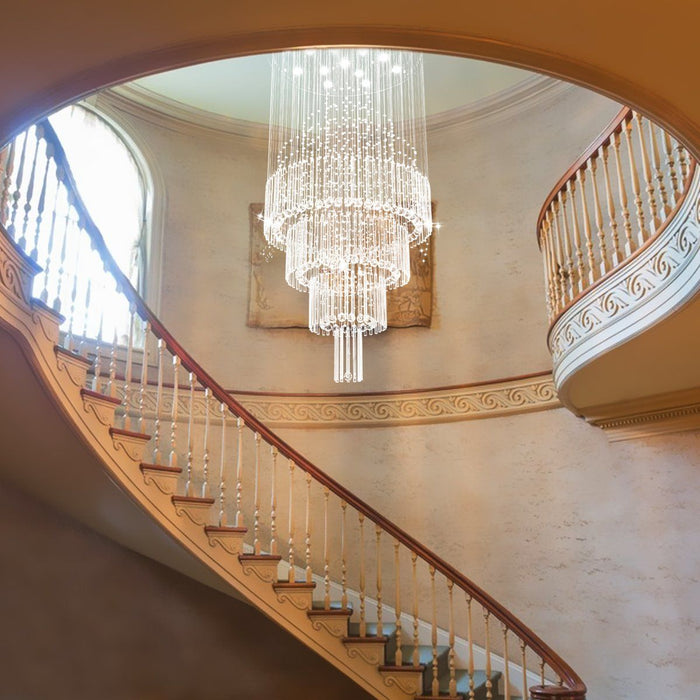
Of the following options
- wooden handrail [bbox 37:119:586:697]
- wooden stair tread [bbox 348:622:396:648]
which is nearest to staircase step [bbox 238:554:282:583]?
wooden handrail [bbox 37:119:586:697]

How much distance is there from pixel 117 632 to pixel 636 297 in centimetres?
450

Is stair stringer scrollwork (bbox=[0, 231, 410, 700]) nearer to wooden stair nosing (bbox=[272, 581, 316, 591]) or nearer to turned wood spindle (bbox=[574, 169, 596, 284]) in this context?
wooden stair nosing (bbox=[272, 581, 316, 591])

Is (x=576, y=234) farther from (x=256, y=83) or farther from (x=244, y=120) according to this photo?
(x=244, y=120)

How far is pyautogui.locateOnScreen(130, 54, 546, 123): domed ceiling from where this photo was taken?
7602 mm

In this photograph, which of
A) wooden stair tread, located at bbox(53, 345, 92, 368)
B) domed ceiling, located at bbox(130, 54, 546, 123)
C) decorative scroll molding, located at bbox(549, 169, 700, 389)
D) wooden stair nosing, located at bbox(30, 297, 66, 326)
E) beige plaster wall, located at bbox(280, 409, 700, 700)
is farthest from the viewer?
domed ceiling, located at bbox(130, 54, 546, 123)

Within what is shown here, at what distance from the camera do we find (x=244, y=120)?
8133mm

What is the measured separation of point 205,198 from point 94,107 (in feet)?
4.51

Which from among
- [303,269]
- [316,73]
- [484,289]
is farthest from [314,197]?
[484,289]

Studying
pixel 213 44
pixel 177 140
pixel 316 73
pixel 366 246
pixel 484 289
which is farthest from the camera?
pixel 177 140

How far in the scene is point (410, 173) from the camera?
5727mm

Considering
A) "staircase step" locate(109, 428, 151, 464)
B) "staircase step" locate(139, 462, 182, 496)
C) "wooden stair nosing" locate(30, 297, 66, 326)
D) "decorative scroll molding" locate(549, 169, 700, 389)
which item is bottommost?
"staircase step" locate(139, 462, 182, 496)

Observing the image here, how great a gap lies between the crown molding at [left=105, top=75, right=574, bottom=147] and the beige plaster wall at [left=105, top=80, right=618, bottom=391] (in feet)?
0.20

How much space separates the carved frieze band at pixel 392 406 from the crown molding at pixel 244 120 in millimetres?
2980

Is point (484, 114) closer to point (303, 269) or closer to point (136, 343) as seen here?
point (303, 269)
